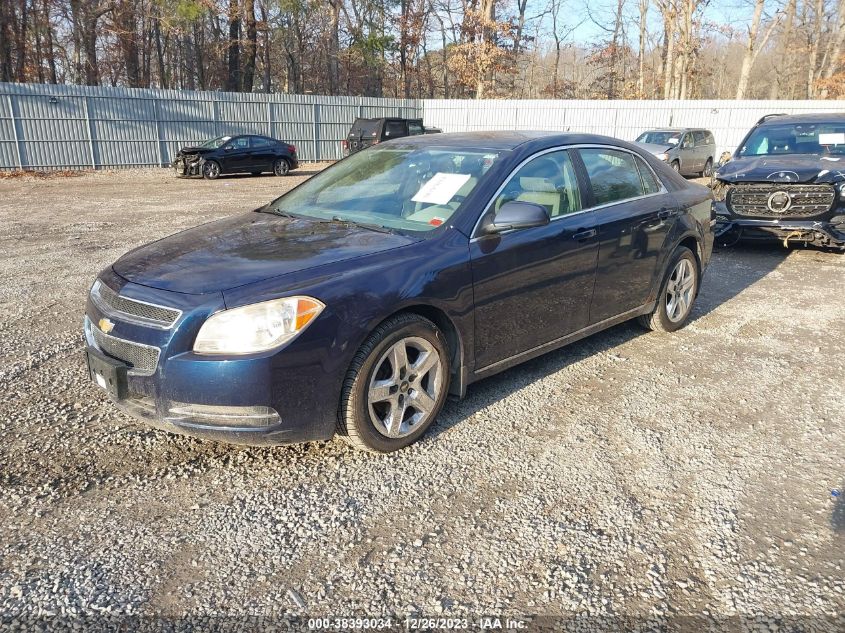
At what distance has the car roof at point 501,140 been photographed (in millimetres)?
4203

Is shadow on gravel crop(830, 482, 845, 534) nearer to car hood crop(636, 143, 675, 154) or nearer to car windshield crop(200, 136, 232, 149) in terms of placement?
car hood crop(636, 143, 675, 154)

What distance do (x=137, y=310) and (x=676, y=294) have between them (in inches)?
166

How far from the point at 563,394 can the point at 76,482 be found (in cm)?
283

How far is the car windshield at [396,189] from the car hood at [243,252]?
0.69 ft

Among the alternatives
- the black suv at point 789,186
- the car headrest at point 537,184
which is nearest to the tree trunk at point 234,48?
the black suv at point 789,186

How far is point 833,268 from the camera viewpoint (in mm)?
7953

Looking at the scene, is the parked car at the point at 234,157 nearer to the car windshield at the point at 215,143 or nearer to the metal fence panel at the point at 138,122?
the car windshield at the point at 215,143

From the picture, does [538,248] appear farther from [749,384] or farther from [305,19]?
[305,19]

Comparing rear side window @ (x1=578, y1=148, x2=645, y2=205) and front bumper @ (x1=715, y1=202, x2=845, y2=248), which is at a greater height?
rear side window @ (x1=578, y1=148, x2=645, y2=205)

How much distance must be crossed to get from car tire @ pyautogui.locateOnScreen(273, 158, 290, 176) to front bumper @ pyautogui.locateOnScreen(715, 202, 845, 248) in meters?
16.9

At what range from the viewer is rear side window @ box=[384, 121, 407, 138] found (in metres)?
22.9

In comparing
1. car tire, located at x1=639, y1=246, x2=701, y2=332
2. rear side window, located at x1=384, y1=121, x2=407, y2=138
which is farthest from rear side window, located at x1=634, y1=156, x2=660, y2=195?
rear side window, located at x1=384, y1=121, x2=407, y2=138

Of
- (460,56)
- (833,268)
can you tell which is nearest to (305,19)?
(460,56)

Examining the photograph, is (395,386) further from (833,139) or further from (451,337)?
(833,139)
